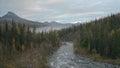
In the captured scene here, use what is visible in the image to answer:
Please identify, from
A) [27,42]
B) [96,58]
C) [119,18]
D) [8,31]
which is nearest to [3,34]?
[8,31]

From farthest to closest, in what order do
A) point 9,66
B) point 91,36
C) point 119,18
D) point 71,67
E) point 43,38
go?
point 119,18, point 43,38, point 91,36, point 71,67, point 9,66

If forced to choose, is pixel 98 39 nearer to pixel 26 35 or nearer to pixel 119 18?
pixel 26 35

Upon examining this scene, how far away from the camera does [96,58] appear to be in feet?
163

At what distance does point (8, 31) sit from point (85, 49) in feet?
63.6

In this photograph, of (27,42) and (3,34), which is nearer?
(3,34)

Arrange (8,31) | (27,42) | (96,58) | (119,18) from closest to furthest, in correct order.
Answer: (96,58) < (8,31) < (27,42) < (119,18)

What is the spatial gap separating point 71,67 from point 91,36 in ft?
91.8

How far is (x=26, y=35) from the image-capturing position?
196ft

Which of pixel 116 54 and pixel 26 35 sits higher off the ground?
pixel 26 35

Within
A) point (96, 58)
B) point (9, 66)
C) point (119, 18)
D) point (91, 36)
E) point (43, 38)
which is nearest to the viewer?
point (9, 66)

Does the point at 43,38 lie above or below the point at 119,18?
below

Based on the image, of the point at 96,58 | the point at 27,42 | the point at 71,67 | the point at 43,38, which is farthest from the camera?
the point at 43,38

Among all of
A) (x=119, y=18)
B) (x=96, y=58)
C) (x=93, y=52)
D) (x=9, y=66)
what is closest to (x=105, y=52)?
(x=93, y=52)

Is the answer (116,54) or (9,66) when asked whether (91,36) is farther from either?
(9,66)
